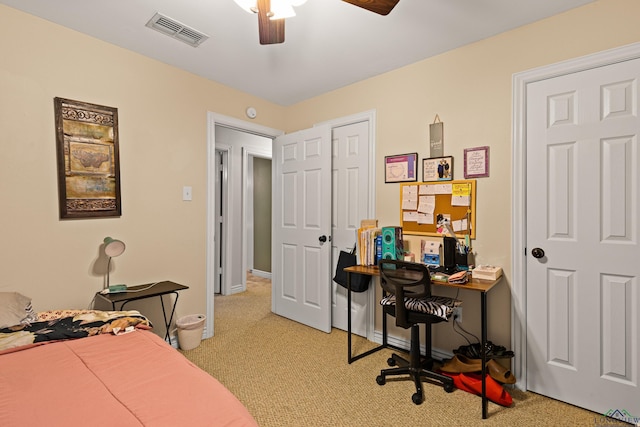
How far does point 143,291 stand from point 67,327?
0.69 m

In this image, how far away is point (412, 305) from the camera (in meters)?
2.21

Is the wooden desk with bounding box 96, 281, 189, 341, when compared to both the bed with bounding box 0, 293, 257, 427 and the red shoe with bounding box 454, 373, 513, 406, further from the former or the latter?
the red shoe with bounding box 454, 373, 513, 406

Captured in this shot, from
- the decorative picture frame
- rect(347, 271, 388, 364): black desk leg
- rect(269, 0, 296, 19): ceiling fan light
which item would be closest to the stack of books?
rect(347, 271, 388, 364): black desk leg

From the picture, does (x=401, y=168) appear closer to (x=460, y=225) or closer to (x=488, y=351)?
(x=460, y=225)

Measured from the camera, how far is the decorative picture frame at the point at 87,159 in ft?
7.46

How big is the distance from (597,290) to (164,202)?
3243 millimetres

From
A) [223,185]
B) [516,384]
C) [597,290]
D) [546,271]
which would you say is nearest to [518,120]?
[546,271]

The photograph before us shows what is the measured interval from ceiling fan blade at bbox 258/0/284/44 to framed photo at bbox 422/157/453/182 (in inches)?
60.8

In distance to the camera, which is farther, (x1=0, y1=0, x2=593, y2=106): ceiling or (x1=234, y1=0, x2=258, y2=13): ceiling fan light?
(x1=0, y1=0, x2=593, y2=106): ceiling

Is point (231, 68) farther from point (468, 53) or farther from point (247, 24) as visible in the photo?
point (468, 53)

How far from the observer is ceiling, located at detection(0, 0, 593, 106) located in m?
2.05

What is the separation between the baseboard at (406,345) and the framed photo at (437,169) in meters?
1.41

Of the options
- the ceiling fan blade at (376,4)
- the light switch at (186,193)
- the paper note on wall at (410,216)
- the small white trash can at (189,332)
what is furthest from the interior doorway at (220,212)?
the ceiling fan blade at (376,4)

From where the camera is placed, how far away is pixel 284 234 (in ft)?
12.3
